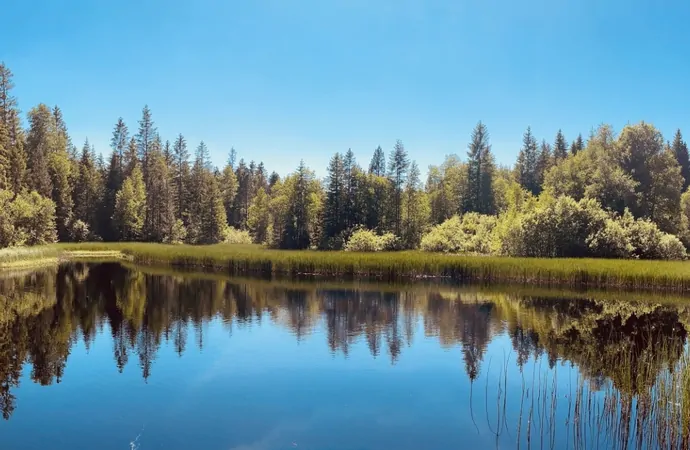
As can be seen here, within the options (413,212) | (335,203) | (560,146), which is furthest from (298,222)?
(560,146)

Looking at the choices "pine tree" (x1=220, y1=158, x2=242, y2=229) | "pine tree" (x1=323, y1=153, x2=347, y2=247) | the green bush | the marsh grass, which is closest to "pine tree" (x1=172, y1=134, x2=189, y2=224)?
"pine tree" (x1=220, y1=158, x2=242, y2=229)

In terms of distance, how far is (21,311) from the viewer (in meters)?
23.5

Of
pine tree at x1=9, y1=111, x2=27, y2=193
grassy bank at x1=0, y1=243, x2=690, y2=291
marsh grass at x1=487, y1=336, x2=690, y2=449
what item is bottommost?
marsh grass at x1=487, y1=336, x2=690, y2=449

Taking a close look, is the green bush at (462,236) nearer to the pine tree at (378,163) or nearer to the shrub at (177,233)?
the pine tree at (378,163)

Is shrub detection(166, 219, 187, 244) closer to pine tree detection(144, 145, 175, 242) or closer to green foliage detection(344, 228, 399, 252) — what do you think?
pine tree detection(144, 145, 175, 242)

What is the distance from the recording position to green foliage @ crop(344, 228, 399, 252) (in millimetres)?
67812

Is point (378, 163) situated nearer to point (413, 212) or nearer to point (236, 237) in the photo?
point (413, 212)

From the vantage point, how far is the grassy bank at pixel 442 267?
33.0 metres

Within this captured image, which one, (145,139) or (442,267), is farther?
(145,139)

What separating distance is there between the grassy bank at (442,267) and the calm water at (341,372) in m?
4.41

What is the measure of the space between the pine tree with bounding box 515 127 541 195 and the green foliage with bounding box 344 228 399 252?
121 feet

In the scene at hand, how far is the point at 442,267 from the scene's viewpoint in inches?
1581

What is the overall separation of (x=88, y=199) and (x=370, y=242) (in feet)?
156

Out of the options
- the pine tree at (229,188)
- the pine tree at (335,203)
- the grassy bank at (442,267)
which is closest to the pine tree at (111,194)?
the pine tree at (229,188)
